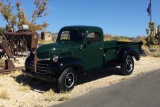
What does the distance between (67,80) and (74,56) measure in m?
1.03

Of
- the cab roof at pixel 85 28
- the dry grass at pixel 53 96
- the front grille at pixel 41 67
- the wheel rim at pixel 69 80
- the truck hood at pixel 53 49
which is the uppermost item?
the cab roof at pixel 85 28

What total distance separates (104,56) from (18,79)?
347cm

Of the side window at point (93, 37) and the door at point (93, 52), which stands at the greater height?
the side window at point (93, 37)

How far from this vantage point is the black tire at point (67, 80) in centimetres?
1006

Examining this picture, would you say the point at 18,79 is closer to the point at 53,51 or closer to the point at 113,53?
the point at 53,51

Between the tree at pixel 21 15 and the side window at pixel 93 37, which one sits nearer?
the side window at pixel 93 37

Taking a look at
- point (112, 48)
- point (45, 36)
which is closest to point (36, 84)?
point (112, 48)

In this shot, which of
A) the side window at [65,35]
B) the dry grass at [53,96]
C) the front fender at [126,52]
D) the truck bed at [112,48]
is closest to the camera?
the dry grass at [53,96]

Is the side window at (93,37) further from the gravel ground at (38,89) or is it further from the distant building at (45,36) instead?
the distant building at (45,36)

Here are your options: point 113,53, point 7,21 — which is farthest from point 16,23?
point 113,53

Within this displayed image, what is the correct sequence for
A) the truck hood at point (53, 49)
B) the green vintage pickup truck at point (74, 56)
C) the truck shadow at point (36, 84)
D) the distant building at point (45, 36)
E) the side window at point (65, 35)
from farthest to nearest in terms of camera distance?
1. the distant building at point (45, 36)
2. the side window at point (65, 35)
3. the truck shadow at point (36, 84)
4. the truck hood at point (53, 49)
5. the green vintage pickup truck at point (74, 56)

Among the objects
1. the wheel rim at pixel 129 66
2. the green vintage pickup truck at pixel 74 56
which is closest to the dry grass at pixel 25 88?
the green vintage pickup truck at pixel 74 56

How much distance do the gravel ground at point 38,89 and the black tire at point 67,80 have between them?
19cm

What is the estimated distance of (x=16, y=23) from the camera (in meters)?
31.7
